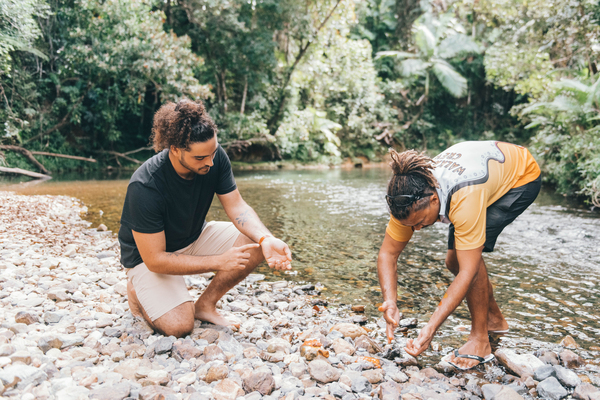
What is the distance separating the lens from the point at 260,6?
14594mm

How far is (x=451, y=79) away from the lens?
21406 millimetres

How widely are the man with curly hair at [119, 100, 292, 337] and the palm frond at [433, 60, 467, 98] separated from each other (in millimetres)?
21208

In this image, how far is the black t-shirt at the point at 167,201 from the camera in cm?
240

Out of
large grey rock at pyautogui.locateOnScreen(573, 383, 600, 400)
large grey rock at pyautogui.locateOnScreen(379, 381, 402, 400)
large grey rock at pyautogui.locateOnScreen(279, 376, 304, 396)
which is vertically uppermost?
large grey rock at pyautogui.locateOnScreen(573, 383, 600, 400)

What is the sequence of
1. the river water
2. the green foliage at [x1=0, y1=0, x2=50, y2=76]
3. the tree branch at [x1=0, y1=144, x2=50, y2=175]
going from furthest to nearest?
the tree branch at [x1=0, y1=144, x2=50, y2=175], the green foliage at [x1=0, y1=0, x2=50, y2=76], the river water

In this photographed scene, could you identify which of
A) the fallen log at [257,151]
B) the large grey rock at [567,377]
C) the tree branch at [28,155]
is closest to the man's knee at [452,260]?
the large grey rock at [567,377]

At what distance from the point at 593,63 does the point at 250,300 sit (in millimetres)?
11011

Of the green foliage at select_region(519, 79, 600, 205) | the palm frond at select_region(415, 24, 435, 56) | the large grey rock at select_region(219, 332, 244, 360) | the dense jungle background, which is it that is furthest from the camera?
the palm frond at select_region(415, 24, 435, 56)

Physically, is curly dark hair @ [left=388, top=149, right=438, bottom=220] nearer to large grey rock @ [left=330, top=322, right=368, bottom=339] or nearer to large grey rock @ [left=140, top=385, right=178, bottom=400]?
large grey rock @ [left=330, top=322, right=368, bottom=339]

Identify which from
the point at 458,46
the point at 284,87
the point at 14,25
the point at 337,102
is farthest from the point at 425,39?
the point at 14,25

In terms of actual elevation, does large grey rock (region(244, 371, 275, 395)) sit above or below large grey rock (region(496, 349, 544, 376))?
below

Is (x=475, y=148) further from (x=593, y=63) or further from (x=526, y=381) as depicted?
(x=593, y=63)

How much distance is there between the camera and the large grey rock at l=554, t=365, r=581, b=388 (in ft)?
6.97

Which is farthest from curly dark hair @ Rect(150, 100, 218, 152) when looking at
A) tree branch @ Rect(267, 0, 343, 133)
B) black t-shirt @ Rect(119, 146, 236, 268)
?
tree branch @ Rect(267, 0, 343, 133)
